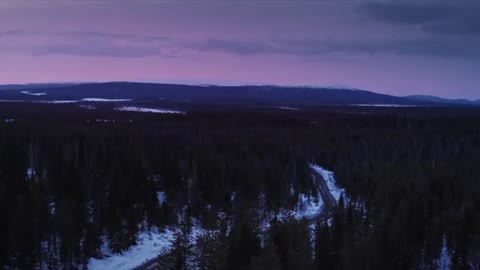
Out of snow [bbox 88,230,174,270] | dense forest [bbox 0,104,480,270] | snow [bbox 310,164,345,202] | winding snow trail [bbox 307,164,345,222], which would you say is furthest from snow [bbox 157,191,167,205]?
snow [bbox 310,164,345,202]

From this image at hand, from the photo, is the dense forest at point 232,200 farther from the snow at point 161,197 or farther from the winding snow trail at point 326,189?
the winding snow trail at point 326,189

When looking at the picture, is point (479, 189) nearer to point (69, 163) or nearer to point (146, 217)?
point (146, 217)

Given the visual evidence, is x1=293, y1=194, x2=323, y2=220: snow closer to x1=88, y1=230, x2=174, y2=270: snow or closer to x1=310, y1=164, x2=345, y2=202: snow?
x1=310, y1=164, x2=345, y2=202: snow

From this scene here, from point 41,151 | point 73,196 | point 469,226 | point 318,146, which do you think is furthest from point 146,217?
point 318,146

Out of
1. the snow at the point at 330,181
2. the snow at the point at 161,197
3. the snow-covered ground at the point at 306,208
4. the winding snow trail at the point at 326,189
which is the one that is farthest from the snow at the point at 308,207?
the snow at the point at 161,197

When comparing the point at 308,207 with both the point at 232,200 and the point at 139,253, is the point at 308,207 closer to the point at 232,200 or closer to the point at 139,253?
the point at 232,200
